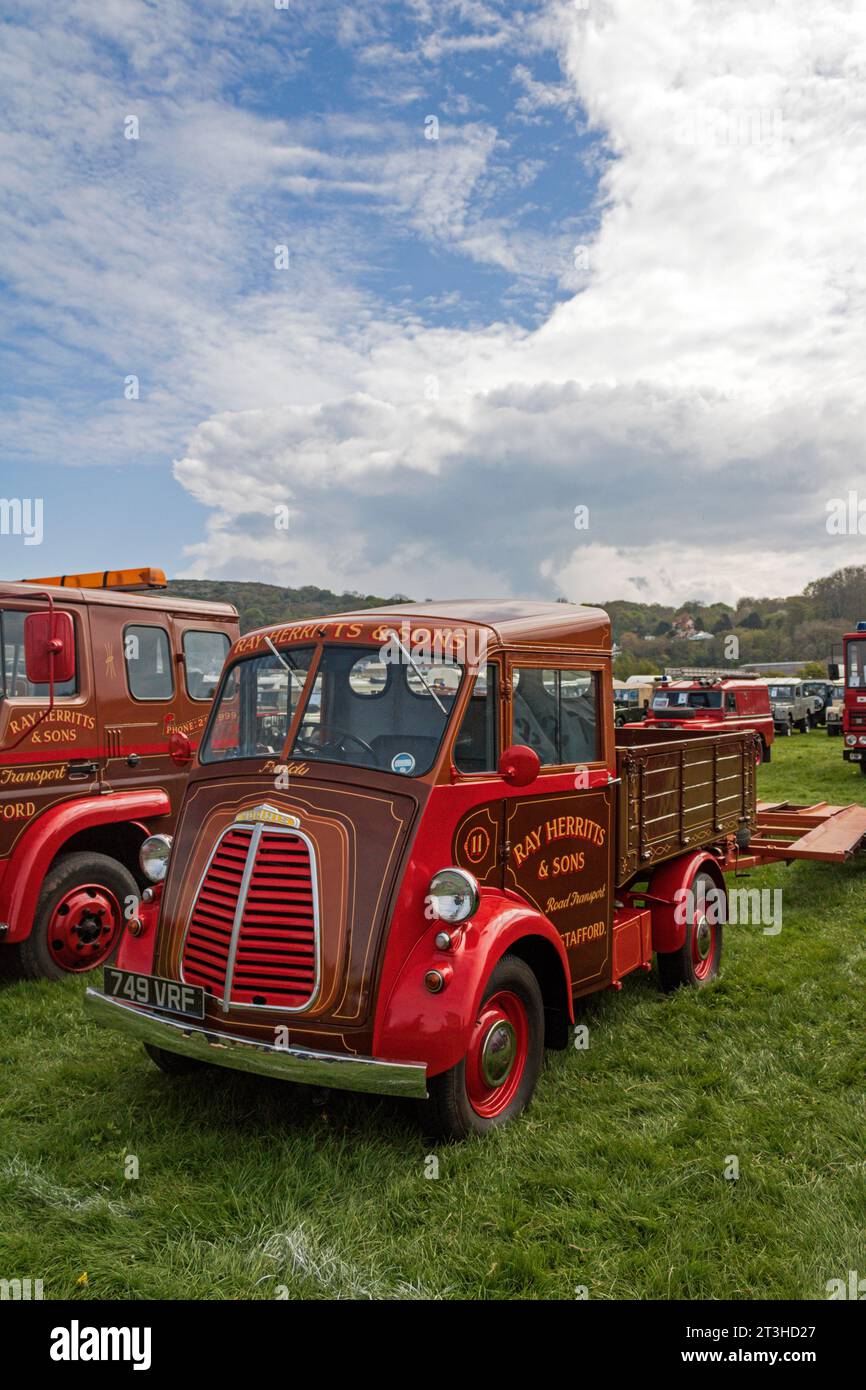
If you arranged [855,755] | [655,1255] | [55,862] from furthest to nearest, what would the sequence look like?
[855,755] < [55,862] < [655,1255]

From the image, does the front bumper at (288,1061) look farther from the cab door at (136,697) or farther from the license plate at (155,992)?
the cab door at (136,697)

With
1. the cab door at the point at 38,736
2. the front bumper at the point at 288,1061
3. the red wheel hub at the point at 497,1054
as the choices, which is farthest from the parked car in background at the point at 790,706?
the front bumper at the point at 288,1061

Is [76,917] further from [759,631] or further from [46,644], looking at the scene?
[759,631]

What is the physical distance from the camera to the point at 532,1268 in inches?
138

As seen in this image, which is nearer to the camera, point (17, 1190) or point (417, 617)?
point (17, 1190)

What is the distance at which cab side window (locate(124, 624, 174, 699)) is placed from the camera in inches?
306

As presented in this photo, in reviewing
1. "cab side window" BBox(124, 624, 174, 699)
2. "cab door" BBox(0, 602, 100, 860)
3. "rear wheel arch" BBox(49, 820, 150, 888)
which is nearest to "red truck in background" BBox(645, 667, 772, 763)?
"cab side window" BBox(124, 624, 174, 699)

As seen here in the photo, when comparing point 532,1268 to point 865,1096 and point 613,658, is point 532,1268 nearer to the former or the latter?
point 865,1096

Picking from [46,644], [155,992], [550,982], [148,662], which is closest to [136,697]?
[148,662]

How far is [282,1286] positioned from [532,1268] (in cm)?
89

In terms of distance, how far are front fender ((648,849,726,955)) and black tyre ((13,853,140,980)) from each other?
12.0ft

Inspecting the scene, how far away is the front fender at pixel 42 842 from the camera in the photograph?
6.60 metres

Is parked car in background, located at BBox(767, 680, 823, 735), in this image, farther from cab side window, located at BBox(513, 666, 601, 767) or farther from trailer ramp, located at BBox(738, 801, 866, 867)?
cab side window, located at BBox(513, 666, 601, 767)

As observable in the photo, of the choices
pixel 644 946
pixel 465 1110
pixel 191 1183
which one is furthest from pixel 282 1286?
pixel 644 946
